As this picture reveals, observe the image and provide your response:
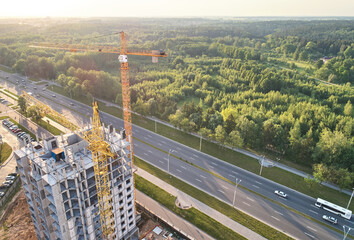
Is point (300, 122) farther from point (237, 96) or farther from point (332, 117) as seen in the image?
point (237, 96)

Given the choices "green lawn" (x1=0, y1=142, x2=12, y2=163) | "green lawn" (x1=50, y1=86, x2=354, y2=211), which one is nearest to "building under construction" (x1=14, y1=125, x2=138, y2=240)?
"green lawn" (x1=50, y1=86, x2=354, y2=211)

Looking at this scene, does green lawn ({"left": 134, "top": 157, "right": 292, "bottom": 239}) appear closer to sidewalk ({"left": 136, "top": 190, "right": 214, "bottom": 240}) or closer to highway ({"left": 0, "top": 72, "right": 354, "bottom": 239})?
highway ({"left": 0, "top": 72, "right": 354, "bottom": 239})

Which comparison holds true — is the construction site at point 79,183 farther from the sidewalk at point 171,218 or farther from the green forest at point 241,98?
the green forest at point 241,98

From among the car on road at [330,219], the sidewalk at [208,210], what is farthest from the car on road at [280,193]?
the sidewalk at [208,210]

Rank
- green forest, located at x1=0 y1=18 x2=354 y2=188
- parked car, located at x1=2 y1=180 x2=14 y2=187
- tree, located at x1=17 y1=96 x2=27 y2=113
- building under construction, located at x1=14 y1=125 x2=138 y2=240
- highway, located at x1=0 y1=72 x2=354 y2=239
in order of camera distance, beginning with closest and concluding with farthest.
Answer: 1. building under construction, located at x1=14 y1=125 x2=138 y2=240
2. highway, located at x1=0 y1=72 x2=354 y2=239
3. parked car, located at x1=2 y1=180 x2=14 y2=187
4. green forest, located at x1=0 y1=18 x2=354 y2=188
5. tree, located at x1=17 y1=96 x2=27 y2=113

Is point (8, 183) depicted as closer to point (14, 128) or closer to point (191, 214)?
point (14, 128)

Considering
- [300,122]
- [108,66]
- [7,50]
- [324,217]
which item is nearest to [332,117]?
[300,122]

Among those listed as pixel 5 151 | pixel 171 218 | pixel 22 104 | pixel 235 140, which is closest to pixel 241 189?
pixel 235 140

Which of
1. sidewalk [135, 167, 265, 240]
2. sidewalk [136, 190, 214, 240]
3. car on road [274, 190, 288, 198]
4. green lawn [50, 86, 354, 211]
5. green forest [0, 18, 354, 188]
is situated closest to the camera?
sidewalk [136, 190, 214, 240]
